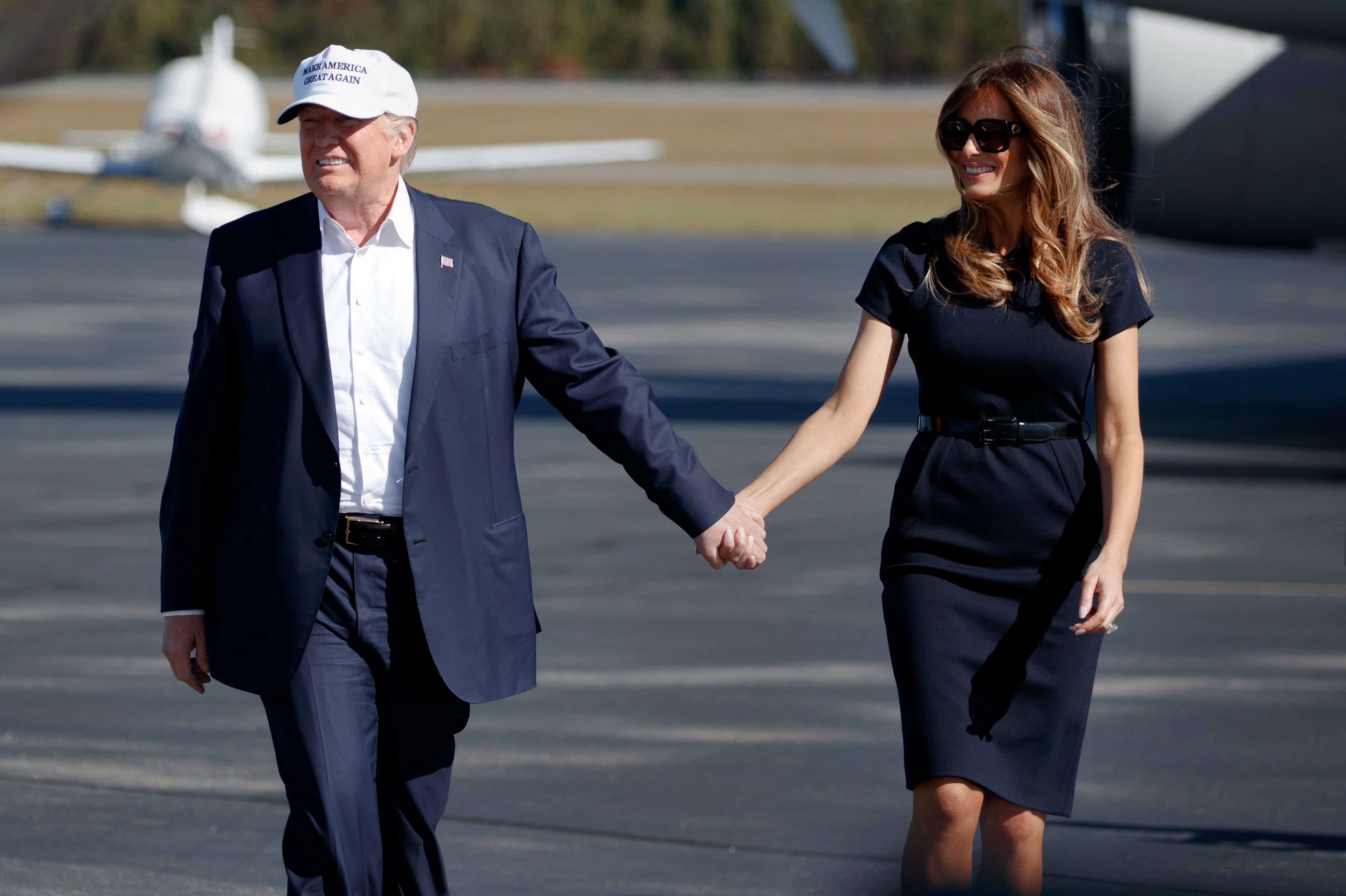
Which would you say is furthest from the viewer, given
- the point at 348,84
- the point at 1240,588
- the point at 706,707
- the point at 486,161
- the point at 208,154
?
the point at 486,161

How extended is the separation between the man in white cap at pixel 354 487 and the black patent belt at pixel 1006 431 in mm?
944

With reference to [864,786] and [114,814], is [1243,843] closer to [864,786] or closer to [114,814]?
[864,786]

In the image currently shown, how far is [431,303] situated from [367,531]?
480mm

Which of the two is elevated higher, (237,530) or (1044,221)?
(1044,221)

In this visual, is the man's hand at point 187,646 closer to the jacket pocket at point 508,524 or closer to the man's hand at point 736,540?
the jacket pocket at point 508,524

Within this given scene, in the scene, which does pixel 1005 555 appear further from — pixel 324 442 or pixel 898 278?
pixel 324 442

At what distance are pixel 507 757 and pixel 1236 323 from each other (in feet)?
72.6

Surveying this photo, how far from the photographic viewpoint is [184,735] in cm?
628

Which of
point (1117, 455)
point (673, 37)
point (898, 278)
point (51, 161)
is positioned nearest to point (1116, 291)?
point (1117, 455)

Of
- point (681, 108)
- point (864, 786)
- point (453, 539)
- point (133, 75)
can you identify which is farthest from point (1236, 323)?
point (133, 75)

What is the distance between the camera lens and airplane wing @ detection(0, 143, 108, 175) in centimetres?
4444

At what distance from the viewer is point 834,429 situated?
424cm

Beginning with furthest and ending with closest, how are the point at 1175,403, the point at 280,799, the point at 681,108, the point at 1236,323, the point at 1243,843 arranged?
1. the point at 681,108
2. the point at 1236,323
3. the point at 1175,403
4. the point at 280,799
5. the point at 1243,843

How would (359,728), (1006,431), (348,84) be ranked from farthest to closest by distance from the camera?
1. (1006,431)
2. (359,728)
3. (348,84)
